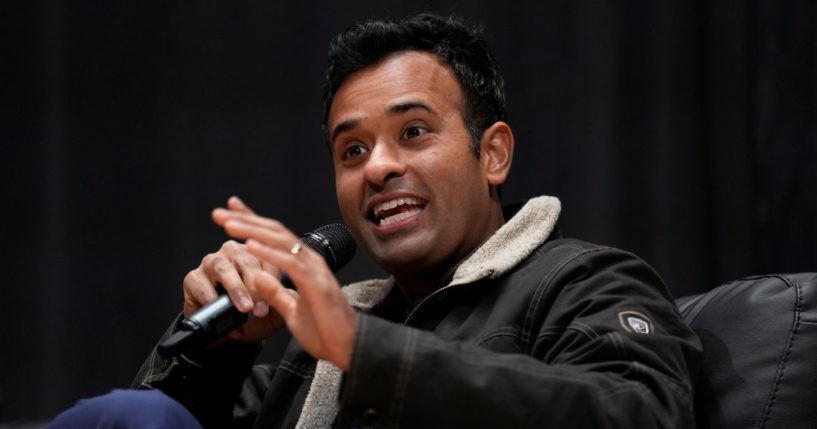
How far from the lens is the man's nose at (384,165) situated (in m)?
1.45

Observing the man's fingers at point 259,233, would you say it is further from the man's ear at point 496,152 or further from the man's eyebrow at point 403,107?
the man's ear at point 496,152

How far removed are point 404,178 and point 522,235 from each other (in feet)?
0.67

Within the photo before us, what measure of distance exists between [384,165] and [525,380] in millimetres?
576

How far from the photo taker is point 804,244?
6.70 ft

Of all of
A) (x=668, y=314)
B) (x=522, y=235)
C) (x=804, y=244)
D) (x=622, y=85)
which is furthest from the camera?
(x=622, y=85)

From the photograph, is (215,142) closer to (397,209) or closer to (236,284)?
(397,209)

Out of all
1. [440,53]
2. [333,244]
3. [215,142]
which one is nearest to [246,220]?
[333,244]

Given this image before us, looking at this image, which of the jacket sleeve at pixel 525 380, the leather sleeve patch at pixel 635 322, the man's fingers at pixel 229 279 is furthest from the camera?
the man's fingers at pixel 229 279

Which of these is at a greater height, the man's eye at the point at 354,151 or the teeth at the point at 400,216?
the man's eye at the point at 354,151

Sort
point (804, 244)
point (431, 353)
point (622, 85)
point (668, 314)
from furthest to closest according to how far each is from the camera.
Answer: point (622, 85) → point (804, 244) → point (668, 314) → point (431, 353)

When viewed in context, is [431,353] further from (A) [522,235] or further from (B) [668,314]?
(A) [522,235]

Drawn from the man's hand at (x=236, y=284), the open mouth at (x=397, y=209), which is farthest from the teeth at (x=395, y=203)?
the man's hand at (x=236, y=284)

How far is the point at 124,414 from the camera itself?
102cm

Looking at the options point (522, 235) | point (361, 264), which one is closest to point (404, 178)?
point (522, 235)
